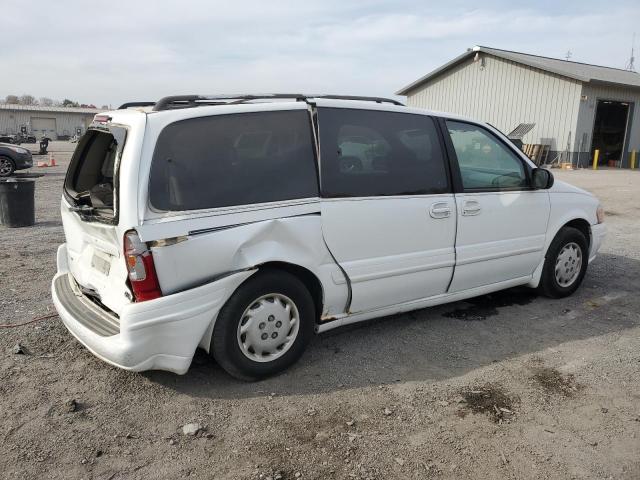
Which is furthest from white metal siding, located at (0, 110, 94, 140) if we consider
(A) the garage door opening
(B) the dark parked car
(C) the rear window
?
(C) the rear window

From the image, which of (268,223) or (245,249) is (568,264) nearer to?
(268,223)

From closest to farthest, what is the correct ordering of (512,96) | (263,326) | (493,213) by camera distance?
(263,326), (493,213), (512,96)

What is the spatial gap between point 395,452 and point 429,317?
2100 millimetres

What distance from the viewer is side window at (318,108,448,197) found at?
3861mm

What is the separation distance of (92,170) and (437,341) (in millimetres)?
2987

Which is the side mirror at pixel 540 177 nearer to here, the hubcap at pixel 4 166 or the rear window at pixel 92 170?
the rear window at pixel 92 170

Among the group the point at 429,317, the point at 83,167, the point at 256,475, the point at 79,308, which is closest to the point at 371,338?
the point at 429,317

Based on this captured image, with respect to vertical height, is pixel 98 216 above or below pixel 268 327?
above

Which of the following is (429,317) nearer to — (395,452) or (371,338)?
(371,338)

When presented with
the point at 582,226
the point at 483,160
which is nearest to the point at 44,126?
the point at 483,160

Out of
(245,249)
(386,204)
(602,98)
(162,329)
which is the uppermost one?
(602,98)

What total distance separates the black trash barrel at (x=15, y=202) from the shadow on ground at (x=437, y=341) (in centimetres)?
634

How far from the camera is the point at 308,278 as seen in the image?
3822 mm

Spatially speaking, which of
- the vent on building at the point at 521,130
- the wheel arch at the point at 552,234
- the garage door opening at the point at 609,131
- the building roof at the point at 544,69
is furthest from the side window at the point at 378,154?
the garage door opening at the point at 609,131
